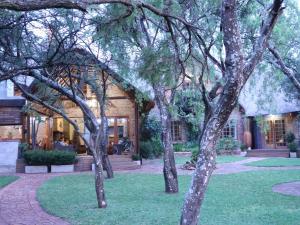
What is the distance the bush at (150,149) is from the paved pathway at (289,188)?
13.5 m

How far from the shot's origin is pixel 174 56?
8.27 metres

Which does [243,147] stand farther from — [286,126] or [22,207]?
[22,207]

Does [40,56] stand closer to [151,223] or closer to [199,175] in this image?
[151,223]

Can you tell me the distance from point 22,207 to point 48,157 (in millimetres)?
10160

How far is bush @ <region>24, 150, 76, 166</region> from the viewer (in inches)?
807

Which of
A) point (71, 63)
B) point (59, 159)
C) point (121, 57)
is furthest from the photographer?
point (59, 159)

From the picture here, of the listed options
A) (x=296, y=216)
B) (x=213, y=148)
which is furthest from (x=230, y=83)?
(x=296, y=216)

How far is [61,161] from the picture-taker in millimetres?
20891

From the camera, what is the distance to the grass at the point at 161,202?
8.66m

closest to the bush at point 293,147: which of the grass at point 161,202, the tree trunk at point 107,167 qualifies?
the grass at point 161,202

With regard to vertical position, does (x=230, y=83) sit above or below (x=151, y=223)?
above

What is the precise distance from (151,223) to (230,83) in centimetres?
372

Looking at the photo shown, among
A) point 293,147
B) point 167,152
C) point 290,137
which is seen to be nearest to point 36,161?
point 167,152

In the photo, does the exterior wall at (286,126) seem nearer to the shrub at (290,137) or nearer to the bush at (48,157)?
the shrub at (290,137)
